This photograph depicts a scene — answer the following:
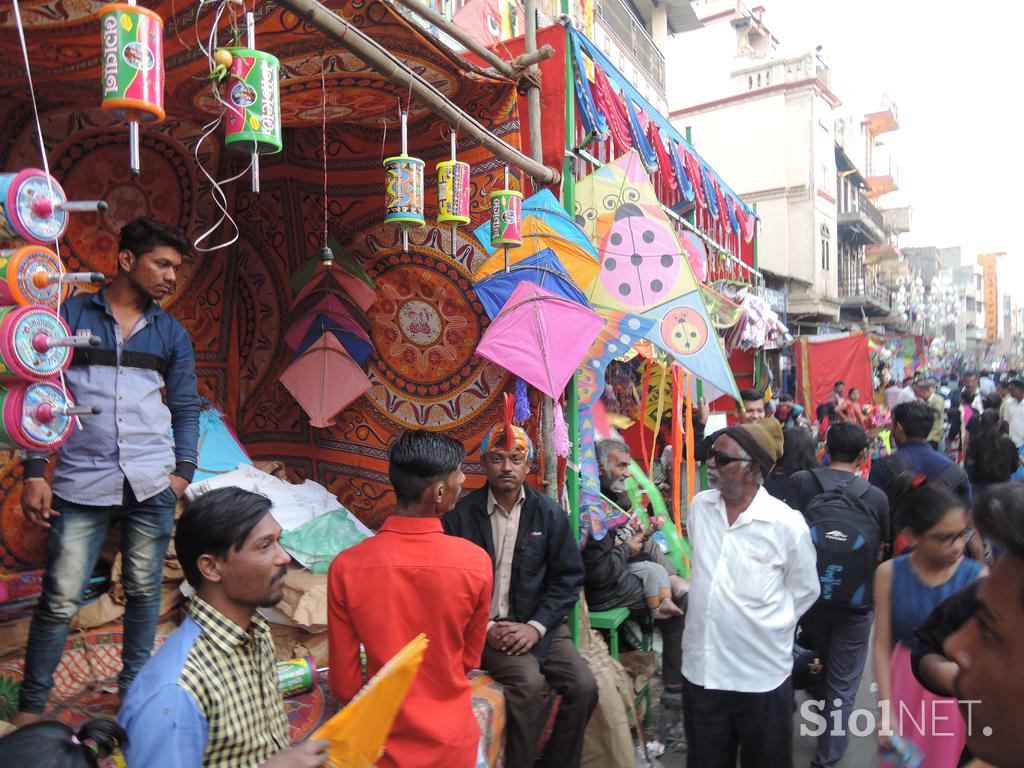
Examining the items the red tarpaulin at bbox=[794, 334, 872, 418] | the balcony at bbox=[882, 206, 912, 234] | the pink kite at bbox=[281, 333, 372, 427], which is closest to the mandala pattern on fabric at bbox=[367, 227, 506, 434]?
the pink kite at bbox=[281, 333, 372, 427]

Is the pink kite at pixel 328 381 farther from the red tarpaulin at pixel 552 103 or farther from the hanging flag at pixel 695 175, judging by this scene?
the hanging flag at pixel 695 175

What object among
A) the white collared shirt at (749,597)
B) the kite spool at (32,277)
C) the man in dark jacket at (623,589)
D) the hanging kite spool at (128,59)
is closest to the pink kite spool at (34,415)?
the kite spool at (32,277)

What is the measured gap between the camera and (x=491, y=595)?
2.58 metres

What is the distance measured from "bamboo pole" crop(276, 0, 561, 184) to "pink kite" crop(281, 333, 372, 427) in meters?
1.78

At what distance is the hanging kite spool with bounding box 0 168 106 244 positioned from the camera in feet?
6.25

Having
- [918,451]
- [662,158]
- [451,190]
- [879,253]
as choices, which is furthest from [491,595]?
[879,253]

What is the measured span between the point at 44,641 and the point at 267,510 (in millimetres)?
1403

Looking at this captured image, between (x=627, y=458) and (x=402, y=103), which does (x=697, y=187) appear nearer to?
(x=627, y=458)

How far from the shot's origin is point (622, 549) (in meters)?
3.94

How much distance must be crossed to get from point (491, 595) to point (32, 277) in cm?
175

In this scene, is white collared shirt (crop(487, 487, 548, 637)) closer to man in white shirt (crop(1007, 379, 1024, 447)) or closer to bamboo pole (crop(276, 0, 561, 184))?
bamboo pole (crop(276, 0, 561, 184))

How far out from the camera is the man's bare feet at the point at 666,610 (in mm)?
3553

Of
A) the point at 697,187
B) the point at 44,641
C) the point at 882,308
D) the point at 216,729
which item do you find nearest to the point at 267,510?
the point at 216,729

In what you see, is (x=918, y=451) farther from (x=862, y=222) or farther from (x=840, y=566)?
(x=862, y=222)
